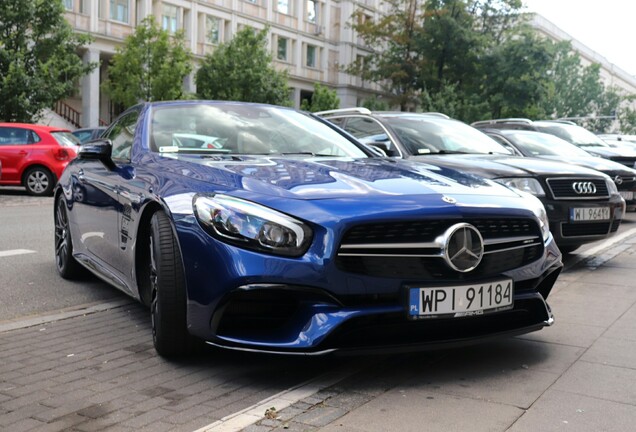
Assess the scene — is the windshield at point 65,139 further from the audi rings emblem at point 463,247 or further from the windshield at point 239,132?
the audi rings emblem at point 463,247

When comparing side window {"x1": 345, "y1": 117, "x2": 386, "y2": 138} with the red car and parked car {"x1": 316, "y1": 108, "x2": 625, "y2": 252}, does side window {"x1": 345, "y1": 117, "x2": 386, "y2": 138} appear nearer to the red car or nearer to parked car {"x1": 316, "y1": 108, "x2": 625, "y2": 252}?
parked car {"x1": 316, "y1": 108, "x2": 625, "y2": 252}

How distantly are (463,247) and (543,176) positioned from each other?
393 cm

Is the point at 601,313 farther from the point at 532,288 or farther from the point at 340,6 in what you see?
the point at 340,6

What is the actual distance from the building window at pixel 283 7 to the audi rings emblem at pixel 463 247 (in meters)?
53.8

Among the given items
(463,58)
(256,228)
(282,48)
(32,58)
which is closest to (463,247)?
(256,228)

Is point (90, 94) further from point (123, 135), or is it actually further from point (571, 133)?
point (123, 135)

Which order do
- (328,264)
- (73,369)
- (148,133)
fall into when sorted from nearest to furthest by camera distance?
1. (328,264)
2. (73,369)
3. (148,133)

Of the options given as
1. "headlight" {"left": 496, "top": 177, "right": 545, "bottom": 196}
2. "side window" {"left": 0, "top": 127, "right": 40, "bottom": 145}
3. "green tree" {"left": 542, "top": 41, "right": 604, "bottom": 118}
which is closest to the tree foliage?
"green tree" {"left": 542, "top": 41, "right": 604, "bottom": 118}

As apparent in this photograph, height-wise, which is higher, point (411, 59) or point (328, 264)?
point (411, 59)

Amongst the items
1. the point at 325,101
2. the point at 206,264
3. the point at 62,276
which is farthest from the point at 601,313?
the point at 325,101

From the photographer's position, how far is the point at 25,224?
11750 millimetres

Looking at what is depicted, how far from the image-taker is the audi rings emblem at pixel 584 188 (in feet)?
25.4

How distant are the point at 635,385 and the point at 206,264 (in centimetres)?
208

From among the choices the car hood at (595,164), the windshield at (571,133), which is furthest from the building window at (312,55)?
the car hood at (595,164)
